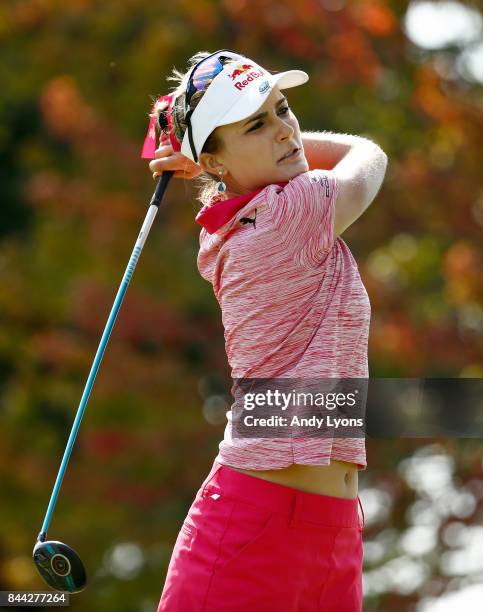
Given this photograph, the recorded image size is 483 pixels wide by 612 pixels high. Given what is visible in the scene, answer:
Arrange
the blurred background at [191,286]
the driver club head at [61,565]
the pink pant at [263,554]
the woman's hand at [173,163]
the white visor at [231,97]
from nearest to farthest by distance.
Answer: the pink pant at [263,554] < the white visor at [231,97] < the driver club head at [61,565] < the woman's hand at [173,163] < the blurred background at [191,286]

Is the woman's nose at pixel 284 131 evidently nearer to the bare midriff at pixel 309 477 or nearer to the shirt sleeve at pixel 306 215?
the shirt sleeve at pixel 306 215

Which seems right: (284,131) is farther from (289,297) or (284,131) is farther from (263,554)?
(263,554)

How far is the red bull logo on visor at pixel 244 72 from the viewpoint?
3.04 m

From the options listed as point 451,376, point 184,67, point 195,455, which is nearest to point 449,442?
point 451,376

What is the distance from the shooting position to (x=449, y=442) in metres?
9.20

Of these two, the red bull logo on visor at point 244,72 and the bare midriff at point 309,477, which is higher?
the red bull logo on visor at point 244,72

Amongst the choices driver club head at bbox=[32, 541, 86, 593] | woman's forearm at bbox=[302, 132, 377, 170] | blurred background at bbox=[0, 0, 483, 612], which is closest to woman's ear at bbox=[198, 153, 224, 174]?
woman's forearm at bbox=[302, 132, 377, 170]

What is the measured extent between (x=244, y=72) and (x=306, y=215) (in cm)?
40

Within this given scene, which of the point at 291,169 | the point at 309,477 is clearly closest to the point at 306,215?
the point at 291,169

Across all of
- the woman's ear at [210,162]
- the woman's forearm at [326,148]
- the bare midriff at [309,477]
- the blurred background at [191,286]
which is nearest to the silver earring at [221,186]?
the woman's ear at [210,162]

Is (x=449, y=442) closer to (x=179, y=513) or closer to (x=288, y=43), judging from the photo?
(x=179, y=513)

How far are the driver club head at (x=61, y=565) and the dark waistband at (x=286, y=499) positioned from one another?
0.41 metres

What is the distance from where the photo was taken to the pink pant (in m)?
2.90

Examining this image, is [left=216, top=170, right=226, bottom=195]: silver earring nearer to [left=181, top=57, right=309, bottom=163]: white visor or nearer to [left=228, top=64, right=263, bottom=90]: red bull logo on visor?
[left=181, top=57, right=309, bottom=163]: white visor
